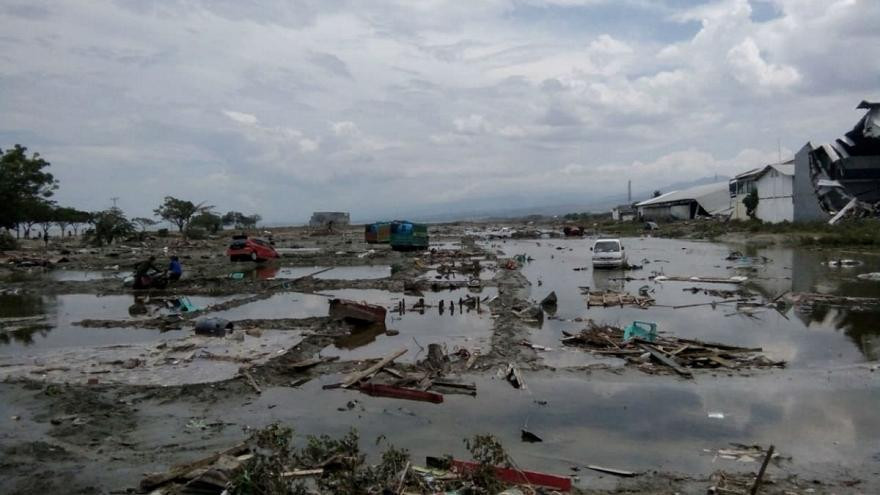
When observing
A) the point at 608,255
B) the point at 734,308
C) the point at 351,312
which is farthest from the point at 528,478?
the point at 608,255

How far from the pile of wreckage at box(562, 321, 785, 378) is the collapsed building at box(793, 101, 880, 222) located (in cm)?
4775

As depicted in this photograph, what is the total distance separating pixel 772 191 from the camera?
6216 cm

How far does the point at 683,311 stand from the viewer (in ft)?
71.7

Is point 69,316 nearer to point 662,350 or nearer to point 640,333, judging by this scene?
point 640,333

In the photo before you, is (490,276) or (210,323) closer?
(210,323)

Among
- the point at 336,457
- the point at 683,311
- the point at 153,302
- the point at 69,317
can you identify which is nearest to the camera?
the point at 336,457

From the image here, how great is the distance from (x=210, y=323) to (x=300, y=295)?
9807 mm

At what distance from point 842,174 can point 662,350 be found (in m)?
54.0

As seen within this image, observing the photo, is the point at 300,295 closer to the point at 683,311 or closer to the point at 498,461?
the point at 683,311

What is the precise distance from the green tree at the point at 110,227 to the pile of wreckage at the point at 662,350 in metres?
58.9

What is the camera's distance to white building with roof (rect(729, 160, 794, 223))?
193ft

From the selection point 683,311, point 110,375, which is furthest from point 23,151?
point 683,311

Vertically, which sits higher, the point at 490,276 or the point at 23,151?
the point at 23,151

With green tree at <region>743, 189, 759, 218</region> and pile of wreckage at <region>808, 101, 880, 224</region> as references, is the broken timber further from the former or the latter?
green tree at <region>743, 189, 759, 218</region>
